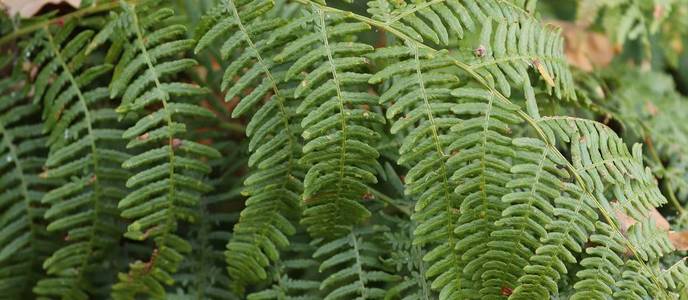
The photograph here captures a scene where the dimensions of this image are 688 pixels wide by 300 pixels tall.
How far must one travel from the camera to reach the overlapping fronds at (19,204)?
1.55 meters

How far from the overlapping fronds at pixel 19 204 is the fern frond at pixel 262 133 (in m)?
0.47

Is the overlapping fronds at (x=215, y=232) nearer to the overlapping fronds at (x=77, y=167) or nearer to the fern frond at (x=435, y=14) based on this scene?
the overlapping fronds at (x=77, y=167)

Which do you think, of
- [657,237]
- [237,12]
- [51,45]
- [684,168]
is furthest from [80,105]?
[684,168]

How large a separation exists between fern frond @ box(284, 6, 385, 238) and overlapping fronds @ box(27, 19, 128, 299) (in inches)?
17.6

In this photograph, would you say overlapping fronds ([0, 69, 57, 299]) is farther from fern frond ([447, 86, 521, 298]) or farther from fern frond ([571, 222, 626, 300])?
fern frond ([571, 222, 626, 300])

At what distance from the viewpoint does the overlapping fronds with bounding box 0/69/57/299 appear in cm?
155

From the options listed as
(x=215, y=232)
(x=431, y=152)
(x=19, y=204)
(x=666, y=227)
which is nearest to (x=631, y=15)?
(x=666, y=227)

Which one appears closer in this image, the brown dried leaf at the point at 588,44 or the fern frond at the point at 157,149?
the fern frond at the point at 157,149

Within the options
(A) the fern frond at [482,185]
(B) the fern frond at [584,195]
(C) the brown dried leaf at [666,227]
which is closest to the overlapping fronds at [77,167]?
(A) the fern frond at [482,185]

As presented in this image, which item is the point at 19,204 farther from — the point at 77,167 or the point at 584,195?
the point at 584,195

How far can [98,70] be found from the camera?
1.48m

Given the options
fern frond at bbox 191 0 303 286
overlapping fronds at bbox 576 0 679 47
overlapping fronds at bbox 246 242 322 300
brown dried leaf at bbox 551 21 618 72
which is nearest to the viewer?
fern frond at bbox 191 0 303 286

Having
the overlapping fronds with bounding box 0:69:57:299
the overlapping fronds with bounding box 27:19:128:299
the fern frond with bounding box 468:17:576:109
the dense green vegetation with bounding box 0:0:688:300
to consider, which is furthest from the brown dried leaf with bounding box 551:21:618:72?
the overlapping fronds with bounding box 0:69:57:299

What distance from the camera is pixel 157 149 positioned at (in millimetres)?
1402
